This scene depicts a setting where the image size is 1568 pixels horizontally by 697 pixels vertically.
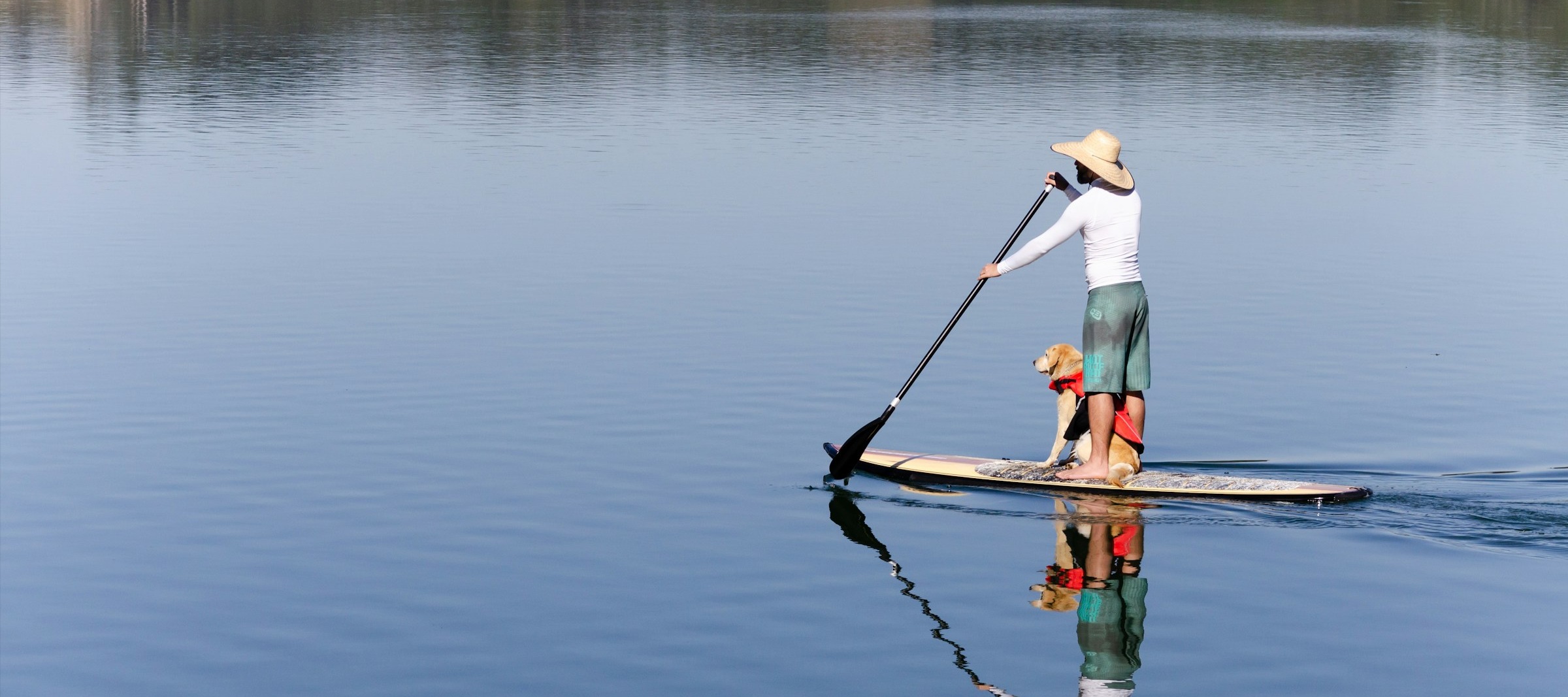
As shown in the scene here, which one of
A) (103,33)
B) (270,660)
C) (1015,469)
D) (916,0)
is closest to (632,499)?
(1015,469)

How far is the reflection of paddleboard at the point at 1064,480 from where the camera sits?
1245 centimetres

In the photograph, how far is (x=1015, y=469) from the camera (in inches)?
520

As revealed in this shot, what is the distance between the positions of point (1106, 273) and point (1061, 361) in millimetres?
826

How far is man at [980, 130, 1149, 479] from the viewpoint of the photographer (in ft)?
39.7

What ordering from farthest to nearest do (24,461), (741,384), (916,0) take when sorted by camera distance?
1. (916,0)
2. (741,384)
3. (24,461)

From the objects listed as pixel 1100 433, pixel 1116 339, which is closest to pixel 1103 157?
pixel 1116 339

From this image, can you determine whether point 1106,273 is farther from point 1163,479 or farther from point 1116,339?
point 1163,479

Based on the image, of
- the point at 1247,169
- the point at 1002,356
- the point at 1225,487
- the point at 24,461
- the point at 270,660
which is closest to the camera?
the point at 270,660

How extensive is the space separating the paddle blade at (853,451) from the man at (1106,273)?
1525 mm

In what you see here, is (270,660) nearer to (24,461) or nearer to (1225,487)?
(24,461)

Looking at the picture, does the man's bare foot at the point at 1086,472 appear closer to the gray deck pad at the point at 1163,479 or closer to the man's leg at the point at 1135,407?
the gray deck pad at the point at 1163,479

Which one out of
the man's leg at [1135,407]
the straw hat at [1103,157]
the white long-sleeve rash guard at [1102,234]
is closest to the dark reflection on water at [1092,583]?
the man's leg at [1135,407]

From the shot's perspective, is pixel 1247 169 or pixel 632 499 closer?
pixel 632 499

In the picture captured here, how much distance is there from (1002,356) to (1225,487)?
219 inches
